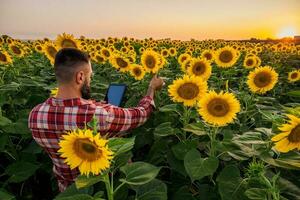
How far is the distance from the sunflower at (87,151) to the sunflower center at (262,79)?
2.76 metres

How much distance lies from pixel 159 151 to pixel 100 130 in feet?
2.31

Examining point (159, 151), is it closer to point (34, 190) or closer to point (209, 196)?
point (209, 196)

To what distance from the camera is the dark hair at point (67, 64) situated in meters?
3.04

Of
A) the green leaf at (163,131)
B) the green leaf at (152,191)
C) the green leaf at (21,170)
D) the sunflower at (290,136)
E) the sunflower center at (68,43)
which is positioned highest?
the sunflower at (290,136)

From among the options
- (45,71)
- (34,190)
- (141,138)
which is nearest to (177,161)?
(141,138)

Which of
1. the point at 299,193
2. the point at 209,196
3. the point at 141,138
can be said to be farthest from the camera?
the point at 141,138

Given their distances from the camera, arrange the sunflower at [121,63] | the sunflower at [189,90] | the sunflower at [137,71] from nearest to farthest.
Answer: the sunflower at [189,90] → the sunflower at [137,71] → the sunflower at [121,63]

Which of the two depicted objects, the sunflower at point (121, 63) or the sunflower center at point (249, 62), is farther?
the sunflower center at point (249, 62)

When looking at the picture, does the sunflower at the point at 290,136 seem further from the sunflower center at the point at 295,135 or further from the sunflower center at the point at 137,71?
the sunflower center at the point at 137,71

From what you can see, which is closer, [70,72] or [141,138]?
[70,72]

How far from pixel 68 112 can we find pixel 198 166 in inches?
38.9

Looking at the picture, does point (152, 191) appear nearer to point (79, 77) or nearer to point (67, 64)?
point (79, 77)

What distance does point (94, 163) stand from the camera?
2.13 m

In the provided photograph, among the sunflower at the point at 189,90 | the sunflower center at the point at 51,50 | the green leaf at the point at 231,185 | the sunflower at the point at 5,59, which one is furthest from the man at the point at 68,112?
the sunflower center at the point at 51,50
